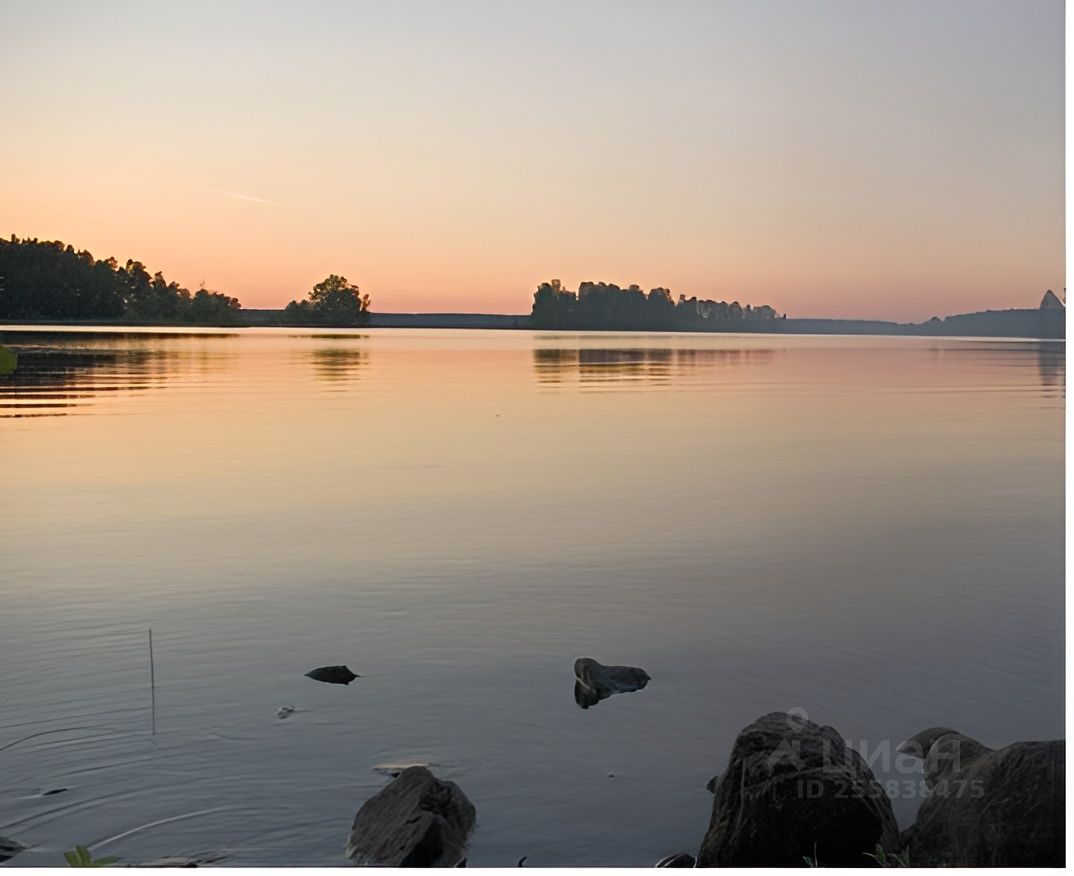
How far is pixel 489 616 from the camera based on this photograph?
630 cm

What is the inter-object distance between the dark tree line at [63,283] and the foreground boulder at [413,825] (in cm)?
1074

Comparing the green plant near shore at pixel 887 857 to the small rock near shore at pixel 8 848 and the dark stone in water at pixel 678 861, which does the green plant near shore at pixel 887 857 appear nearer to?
the dark stone in water at pixel 678 861

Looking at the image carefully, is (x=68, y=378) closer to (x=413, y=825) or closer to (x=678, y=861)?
(x=413, y=825)

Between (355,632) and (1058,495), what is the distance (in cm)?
678

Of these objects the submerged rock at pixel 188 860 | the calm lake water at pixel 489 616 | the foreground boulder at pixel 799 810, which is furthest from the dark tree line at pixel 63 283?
the foreground boulder at pixel 799 810

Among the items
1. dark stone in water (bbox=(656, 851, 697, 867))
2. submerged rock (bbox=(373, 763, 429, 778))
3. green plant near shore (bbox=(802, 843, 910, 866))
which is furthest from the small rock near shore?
green plant near shore (bbox=(802, 843, 910, 866))

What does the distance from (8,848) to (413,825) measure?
1.27 metres

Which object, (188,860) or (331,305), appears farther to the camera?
(331,305)

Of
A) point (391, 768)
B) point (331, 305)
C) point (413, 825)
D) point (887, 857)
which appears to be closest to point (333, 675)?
point (391, 768)

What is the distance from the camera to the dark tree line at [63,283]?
15359 millimetres

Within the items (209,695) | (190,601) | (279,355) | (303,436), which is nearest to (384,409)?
(303,436)

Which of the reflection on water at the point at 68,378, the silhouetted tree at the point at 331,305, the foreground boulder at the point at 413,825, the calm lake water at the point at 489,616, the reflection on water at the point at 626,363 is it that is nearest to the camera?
the foreground boulder at the point at 413,825

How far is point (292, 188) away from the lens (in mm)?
25453

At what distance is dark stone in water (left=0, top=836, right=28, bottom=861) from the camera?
12.3ft
